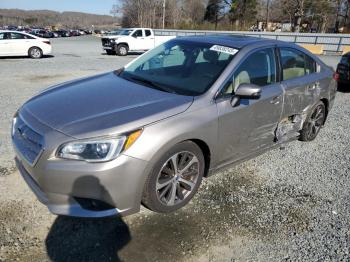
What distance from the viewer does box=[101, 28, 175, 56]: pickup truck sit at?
64.2 ft

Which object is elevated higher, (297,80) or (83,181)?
(297,80)

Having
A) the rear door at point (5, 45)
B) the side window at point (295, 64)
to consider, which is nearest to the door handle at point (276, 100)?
the side window at point (295, 64)

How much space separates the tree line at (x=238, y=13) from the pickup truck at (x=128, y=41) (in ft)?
93.3

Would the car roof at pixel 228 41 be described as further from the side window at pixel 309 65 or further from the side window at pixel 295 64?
the side window at pixel 309 65

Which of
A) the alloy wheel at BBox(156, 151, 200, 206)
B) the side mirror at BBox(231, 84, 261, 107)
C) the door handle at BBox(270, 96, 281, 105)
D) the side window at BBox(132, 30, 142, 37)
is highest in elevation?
the side window at BBox(132, 30, 142, 37)

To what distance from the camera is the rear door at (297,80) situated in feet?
13.5

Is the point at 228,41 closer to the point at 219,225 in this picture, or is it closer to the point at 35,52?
the point at 219,225

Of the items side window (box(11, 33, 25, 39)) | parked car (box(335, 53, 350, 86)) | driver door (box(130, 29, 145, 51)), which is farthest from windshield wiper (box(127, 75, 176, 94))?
driver door (box(130, 29, 145, 51))

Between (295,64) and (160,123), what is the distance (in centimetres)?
258

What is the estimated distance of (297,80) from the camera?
429 cm

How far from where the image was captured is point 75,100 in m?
3.10

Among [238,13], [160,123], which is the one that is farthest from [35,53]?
[238,13]

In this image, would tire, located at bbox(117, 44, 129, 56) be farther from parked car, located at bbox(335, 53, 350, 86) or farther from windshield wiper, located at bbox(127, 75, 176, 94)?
A: windshield wiper, located at bbox(127, 75, 176, 94)

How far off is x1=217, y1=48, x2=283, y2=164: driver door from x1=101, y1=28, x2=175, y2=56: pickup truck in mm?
15976
